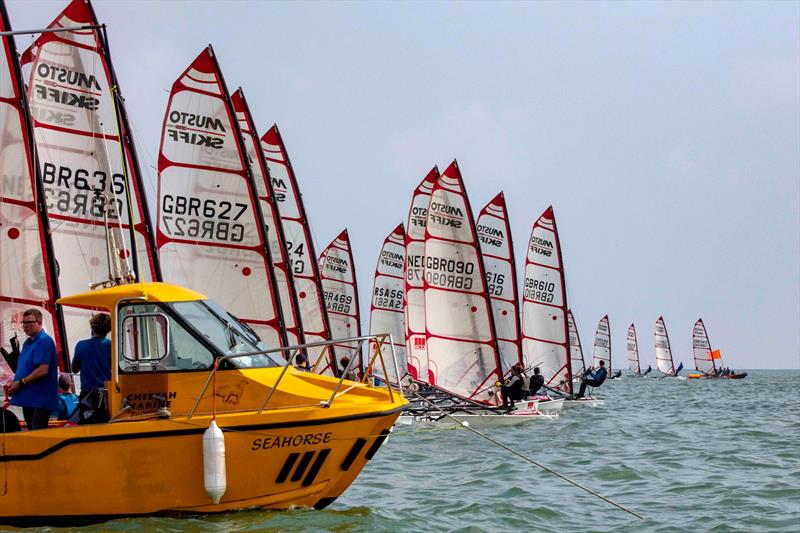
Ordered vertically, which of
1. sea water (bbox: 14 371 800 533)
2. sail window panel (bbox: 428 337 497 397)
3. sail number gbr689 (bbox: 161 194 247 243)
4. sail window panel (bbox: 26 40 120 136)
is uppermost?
sail window panel (bbox: 26 40 120 136)

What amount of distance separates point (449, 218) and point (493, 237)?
17.2 feet

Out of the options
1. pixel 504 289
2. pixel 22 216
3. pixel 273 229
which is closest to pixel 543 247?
pixel 504 289

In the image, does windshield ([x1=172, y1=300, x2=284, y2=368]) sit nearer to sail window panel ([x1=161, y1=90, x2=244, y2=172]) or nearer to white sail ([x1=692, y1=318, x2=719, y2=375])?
sail window panel ([x1=161, y1=90, x2=244, y2=172])

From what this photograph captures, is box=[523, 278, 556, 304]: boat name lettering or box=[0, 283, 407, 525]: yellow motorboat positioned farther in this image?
box=[523, 278, 556, 304]: boat name lettering

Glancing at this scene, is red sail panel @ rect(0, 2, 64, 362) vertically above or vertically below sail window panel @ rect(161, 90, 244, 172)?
below

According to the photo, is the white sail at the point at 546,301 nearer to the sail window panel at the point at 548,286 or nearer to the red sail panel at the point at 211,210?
the sail window panel at the point at 548,286

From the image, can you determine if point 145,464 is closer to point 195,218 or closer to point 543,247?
point 195,218

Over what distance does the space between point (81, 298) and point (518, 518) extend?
5.59 meters

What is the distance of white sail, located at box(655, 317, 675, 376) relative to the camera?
114312mm

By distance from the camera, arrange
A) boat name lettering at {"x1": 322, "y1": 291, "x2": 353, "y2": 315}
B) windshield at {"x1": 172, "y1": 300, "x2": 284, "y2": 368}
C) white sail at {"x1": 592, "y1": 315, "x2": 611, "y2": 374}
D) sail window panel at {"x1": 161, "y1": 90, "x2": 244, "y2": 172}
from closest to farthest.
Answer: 1. windshield at {"x1": 172, "y1": 300, "x2": 284, "y2": 368}
2. sail window panel at {"x1": 161, "y1": 90, "x2": 244, "y2": 172}
3. boat name lettering at {"x1": 322, "y1": 291, "x2": 353, "y2": 315}
4. white sail at {"x1": 592, "y1": 315, "x2": 611, "y2": 374}

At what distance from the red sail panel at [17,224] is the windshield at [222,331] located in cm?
407

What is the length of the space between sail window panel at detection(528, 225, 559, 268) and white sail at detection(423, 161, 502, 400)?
10790 mm

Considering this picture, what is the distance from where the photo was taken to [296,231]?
31812mm

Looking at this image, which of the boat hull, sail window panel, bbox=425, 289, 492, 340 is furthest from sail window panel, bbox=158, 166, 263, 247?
the boat hull
